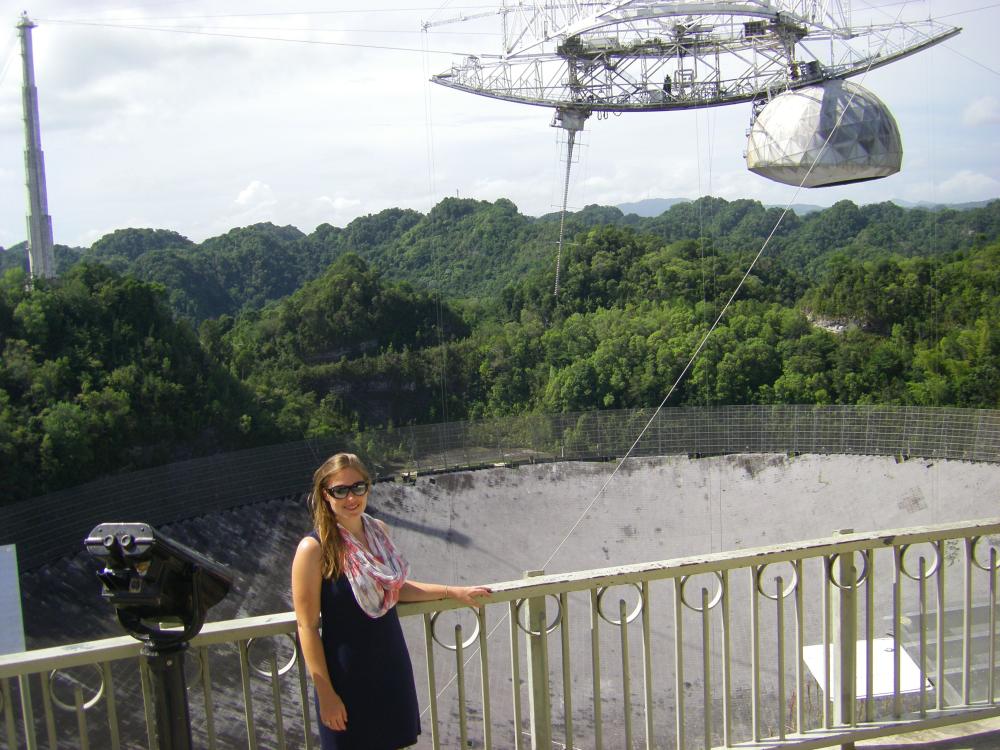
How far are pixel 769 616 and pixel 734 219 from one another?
1872cm

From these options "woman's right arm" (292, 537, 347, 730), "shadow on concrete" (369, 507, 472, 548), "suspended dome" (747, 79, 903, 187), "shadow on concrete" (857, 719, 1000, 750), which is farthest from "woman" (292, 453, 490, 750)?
"shadow on concrete" (369, 507, 472, 548)

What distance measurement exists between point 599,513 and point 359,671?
1034 centimetres

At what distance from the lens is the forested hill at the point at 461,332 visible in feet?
40.1

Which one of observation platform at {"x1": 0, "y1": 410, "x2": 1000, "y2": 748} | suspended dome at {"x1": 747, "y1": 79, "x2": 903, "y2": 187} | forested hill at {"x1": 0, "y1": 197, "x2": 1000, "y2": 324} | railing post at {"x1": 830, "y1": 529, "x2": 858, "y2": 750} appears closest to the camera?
observation platform at {"x1": 0, "y1": 410, "x2": 1000, "y2": 748}

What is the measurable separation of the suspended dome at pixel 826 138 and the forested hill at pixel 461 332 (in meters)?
6.67

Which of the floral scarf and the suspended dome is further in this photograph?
the suspended dome

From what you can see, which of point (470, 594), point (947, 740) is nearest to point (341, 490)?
point (470, 594)

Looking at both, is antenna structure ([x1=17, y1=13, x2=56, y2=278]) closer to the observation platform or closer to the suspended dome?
the observation platform

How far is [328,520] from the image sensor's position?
6.35 feet

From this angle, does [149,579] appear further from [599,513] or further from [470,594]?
[599,513]

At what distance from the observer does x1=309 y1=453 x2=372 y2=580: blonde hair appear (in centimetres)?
191

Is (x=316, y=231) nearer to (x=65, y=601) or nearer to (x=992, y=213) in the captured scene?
(x=992, y=213)

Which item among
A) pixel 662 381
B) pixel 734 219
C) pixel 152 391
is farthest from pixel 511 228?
pixel 152 391

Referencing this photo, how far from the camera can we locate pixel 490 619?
32.8ft
